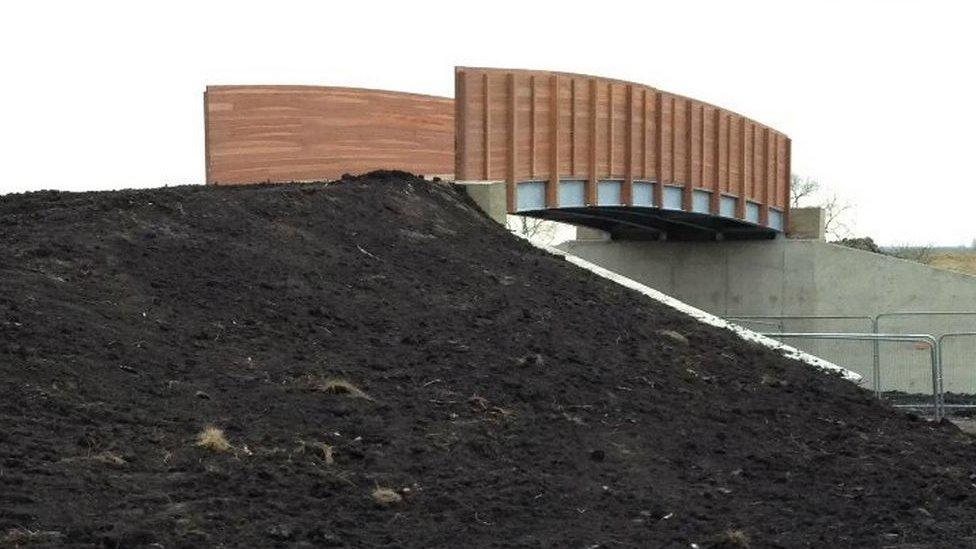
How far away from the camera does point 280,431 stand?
8508mm

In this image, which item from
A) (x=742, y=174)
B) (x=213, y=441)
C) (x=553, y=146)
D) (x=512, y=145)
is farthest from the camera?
(x=742, y=174)

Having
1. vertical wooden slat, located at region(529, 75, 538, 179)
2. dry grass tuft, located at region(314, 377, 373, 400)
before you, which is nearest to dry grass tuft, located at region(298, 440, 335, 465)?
dry grass tuft, located at region(314, 377, 373, 400)

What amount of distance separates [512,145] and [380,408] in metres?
12.2

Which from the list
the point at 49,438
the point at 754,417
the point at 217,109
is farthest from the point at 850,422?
the point at 217,109

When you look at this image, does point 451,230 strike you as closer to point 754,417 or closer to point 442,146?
point 754,417

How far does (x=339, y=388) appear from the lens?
9492 millimetres

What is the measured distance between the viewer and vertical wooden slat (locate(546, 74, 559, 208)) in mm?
22562

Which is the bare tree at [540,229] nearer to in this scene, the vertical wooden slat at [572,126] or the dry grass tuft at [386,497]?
the vertical wooden slat at [572,126]

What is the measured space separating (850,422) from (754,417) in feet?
3.81

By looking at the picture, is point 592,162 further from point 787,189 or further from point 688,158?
point 787,189

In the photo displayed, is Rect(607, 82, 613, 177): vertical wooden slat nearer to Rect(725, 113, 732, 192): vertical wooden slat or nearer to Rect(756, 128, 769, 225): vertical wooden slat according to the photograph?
Rect(725, 113, 732, 192): vertical wooden slat

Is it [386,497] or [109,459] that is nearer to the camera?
[109,459]

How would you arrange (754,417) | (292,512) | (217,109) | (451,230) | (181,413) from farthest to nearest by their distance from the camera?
(217,109) → (451,230) → (754,417) → (181,413) → (292,512)

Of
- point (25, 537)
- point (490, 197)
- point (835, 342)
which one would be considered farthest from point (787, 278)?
point (25, 537)
